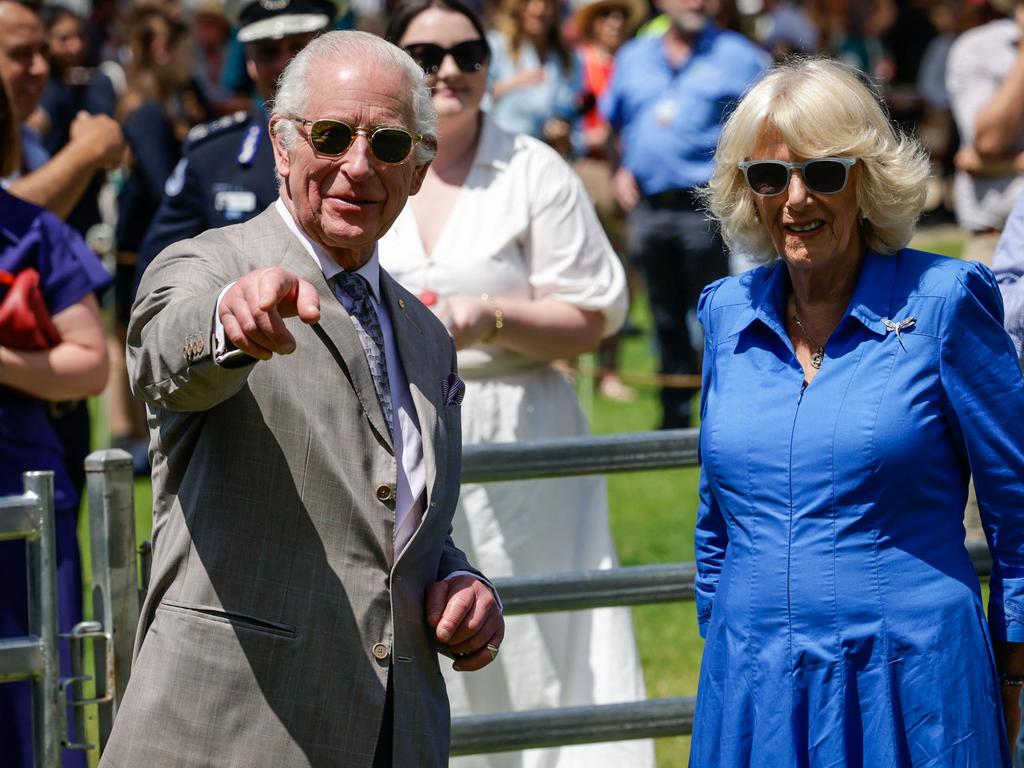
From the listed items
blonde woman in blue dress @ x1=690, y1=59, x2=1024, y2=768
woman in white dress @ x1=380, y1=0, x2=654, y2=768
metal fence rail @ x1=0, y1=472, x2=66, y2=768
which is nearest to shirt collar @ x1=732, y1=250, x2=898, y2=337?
blonde woman in blue dress @ x1=690, y1=59, x2=1024, y2=768

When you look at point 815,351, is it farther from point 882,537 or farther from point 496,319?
point 496,319

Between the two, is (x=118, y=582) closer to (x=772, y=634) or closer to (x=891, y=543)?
(x=772, y=634)

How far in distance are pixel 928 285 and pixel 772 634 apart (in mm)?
778

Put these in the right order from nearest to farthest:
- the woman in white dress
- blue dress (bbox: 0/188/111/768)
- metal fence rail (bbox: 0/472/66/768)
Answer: metal fence rail (bbox: 0/472/66/768) < blue dress (bbox: 0/188/111/768) < the woman in white dress

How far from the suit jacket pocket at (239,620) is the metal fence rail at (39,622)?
0.85 meters

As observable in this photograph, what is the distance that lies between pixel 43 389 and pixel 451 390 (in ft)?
4.85

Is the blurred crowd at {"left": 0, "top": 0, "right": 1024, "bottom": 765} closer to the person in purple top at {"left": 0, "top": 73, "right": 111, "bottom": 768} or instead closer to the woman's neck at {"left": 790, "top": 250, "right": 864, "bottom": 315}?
the person in purple top at {"left": 0, "top": 73, "right": 111, "bottom": 768}

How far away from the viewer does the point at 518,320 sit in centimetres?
450

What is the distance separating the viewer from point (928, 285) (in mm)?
3223

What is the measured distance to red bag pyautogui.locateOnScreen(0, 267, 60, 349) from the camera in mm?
4004

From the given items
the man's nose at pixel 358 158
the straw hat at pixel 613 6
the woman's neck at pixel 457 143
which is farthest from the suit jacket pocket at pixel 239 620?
the straw hat at pixel 613 6

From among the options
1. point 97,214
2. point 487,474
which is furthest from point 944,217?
point 487,474

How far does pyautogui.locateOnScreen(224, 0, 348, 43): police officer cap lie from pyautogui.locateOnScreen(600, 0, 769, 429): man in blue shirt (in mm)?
5029

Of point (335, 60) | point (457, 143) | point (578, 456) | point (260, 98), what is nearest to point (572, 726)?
point (578, 456)
